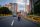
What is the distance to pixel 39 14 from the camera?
1722 mm

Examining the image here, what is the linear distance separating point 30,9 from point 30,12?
38 mm

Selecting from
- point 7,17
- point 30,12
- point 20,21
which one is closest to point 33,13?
point 30,12

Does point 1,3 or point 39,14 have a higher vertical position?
point 1,3

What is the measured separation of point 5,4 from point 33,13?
0.35 m

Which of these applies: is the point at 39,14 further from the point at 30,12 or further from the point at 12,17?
the point at 12,17

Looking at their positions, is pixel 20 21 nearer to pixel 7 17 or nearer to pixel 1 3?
pixel 7 17

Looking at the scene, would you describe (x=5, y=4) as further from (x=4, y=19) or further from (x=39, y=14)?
(x=39, y=14)

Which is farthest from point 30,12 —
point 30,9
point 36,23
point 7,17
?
point 7,17

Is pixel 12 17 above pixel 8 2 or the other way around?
the other way around

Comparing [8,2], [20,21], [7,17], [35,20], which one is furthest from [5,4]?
[35,20]

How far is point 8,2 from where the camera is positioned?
5.72 feet

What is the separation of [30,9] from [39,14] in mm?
123

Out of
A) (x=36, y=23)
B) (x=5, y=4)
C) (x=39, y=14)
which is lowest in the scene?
(x=36, y=23)

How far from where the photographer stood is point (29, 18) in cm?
171
